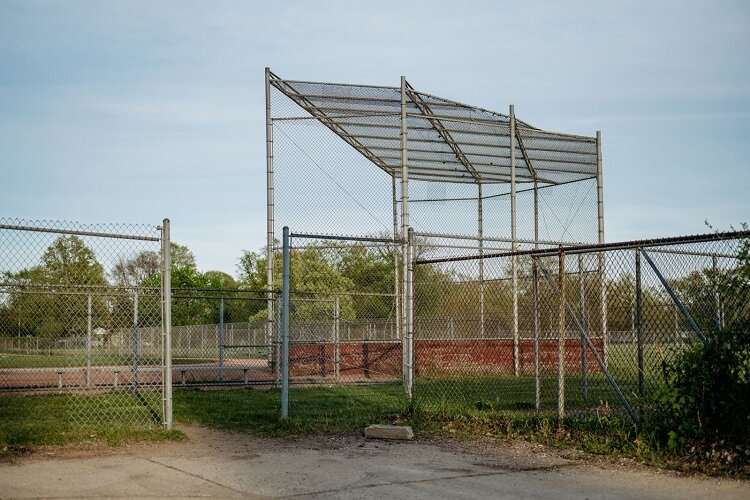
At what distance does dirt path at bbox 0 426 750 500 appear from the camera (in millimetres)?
6340

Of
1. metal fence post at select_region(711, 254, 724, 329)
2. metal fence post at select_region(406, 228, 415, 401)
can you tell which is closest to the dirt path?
metal fence post at select_region(711, 254, 724, 329)

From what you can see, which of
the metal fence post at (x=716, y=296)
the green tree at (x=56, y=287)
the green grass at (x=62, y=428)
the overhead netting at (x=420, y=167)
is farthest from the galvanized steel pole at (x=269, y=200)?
the metal fence post at (x=716, y=296)

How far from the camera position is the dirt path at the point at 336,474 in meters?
6.34

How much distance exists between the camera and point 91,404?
1184 centimetres

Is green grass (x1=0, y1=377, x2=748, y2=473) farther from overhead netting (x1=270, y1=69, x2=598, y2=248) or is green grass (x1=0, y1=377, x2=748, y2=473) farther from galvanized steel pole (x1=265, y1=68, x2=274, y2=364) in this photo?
overhead netting (x1=270, y1=69, x2=598, y2=248)

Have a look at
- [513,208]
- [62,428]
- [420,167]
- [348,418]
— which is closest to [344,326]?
[420,167]

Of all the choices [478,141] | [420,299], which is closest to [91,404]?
[420,299]

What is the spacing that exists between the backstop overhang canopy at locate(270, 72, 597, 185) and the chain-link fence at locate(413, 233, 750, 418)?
3869 mm

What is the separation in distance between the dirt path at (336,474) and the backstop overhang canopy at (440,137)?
10261 mm

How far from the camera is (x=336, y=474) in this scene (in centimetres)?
711

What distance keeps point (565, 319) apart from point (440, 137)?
20.6 feet

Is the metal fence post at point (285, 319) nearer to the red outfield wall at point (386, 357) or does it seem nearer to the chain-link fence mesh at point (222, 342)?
the chain-link fence mesh at point (222, 342)

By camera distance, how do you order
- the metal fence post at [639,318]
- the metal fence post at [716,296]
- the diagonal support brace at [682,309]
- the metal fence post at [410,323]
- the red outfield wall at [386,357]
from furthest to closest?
the red outfield wall at [386,357], the metal fence post at [410,323], the metal fence post at [639,318], the metal fence post at [716,296], the diagonal support brace at [682,309]

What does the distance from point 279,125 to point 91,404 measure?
8319mm
